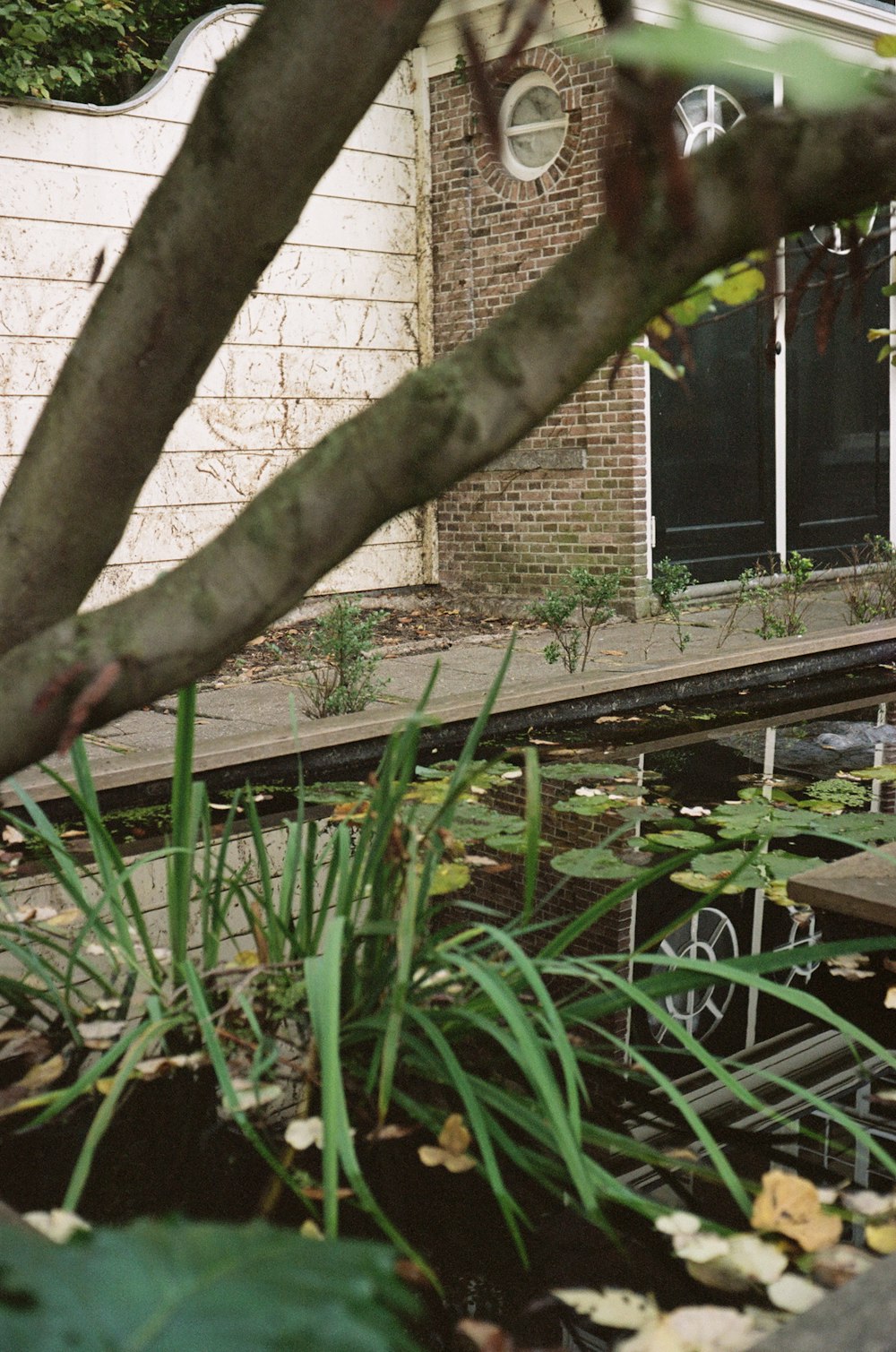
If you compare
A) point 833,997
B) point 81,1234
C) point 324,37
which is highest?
point 324,37

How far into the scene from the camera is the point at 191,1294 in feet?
2.82

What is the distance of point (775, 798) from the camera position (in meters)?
4.74

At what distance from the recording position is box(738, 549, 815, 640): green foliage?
7.55 metres

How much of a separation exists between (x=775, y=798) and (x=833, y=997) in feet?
5.45

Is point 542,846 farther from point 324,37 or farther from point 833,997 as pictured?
point 324,37

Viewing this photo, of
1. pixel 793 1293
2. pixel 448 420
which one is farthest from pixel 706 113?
pixel 448 420

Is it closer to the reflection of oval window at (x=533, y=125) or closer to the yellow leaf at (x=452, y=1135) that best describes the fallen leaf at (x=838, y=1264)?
the yellow leaf at (x=452, y=1135)

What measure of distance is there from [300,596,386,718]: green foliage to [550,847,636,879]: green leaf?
189 cm

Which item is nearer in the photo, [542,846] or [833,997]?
[833,997]

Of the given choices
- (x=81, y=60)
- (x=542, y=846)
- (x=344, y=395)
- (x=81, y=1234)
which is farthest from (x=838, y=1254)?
(x=81, y=60)

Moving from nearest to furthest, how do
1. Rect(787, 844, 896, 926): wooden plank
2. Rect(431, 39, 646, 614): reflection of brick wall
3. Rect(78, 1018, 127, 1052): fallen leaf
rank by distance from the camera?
1. Rect(78, 1018, 127, 1052): fallen leaf
2. Rect(787, 844, 896, 926): wooden plank
3. Rect(431, 39, 646, 614): reflection of brick wall

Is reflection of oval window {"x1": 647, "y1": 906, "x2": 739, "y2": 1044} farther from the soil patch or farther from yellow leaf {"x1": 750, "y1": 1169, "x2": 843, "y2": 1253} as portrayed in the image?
the soil patch

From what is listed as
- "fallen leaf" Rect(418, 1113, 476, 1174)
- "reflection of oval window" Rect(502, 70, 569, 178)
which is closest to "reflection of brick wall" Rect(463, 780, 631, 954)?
"fallen leaf" Rect(418, 1113, 476, 1174)

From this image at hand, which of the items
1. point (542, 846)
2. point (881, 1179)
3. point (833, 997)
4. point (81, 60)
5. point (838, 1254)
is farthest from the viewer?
point (81, 60)
